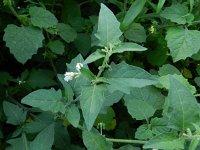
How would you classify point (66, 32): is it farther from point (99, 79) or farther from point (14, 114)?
point (99, 79)

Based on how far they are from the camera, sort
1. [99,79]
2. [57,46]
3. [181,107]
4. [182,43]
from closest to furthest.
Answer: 1. [181,107]
2. [99,79]
3. [182,43]
4. [57,46]

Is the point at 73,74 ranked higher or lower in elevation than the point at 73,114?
higher

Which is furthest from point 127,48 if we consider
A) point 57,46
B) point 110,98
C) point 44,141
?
point 57,46

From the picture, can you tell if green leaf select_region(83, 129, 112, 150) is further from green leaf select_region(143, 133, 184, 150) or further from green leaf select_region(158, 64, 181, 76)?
green leaf select_region(158, 64, 181, 76)

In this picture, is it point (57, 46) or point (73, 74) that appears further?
point (57, 46)

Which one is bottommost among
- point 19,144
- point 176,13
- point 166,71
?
point 19,144

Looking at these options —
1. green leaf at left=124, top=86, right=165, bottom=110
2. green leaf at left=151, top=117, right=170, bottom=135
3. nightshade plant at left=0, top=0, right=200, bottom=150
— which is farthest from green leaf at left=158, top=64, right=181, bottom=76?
green leaf at left=151, top=117, right=170, bottom=135

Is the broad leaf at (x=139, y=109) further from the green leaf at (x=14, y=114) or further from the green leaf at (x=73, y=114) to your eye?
the green leaf at (x=14, y=114)

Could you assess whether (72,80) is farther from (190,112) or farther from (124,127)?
(124,127)
